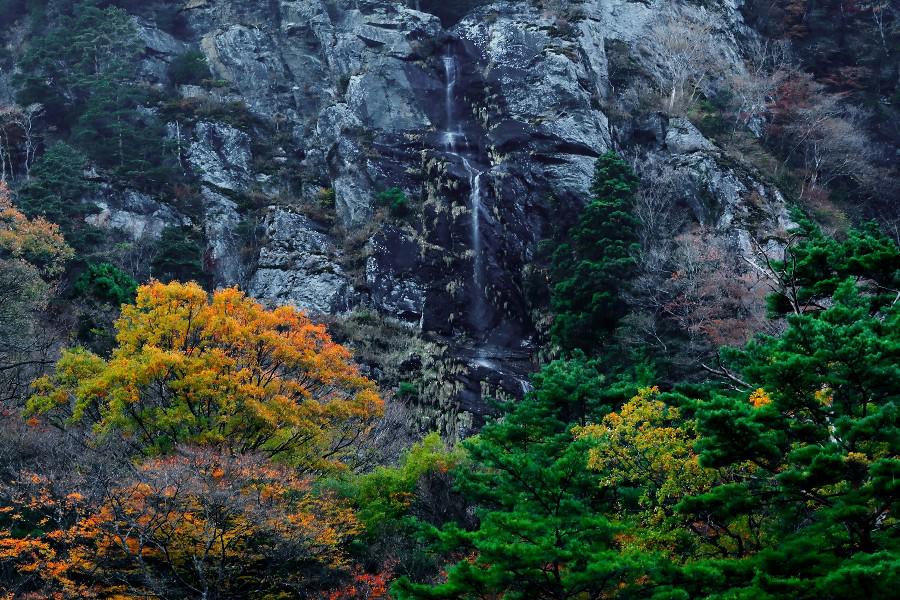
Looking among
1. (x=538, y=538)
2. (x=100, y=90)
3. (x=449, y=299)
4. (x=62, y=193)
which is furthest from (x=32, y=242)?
(x=538, y=538)

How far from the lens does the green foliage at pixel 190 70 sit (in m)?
45.9

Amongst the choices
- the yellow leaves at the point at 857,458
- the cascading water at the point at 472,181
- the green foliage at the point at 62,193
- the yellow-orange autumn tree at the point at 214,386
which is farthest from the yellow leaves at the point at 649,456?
the green foliage at the point at 62,193

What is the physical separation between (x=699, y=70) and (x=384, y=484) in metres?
32.8

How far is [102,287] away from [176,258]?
6316mm

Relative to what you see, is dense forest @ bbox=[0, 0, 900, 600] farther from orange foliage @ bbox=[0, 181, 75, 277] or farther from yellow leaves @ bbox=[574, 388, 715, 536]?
orange foliage @ bbox=[0, 181, 75, 277]

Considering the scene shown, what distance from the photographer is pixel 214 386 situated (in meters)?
18.9

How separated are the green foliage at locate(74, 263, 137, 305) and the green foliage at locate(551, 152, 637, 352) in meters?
15.9

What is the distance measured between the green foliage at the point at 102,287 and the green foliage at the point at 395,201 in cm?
1369

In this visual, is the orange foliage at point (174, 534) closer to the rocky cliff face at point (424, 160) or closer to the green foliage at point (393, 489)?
the green foliage at point (393, 489)

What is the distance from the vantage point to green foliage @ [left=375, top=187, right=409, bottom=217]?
38.2 m

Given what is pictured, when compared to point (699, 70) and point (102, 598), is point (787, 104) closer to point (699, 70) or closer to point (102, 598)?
point (699, 70)

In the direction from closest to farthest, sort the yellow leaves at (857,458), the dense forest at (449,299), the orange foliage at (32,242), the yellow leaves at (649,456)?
the yellow leaves at (857,458) → the dense forest at (449,299) → the yellow leaves at (649,456) → the orange foliage at (32,242)

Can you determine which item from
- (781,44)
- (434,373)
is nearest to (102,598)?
(434,373)

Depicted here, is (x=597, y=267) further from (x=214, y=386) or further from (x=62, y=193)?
(x=62, y=193)
